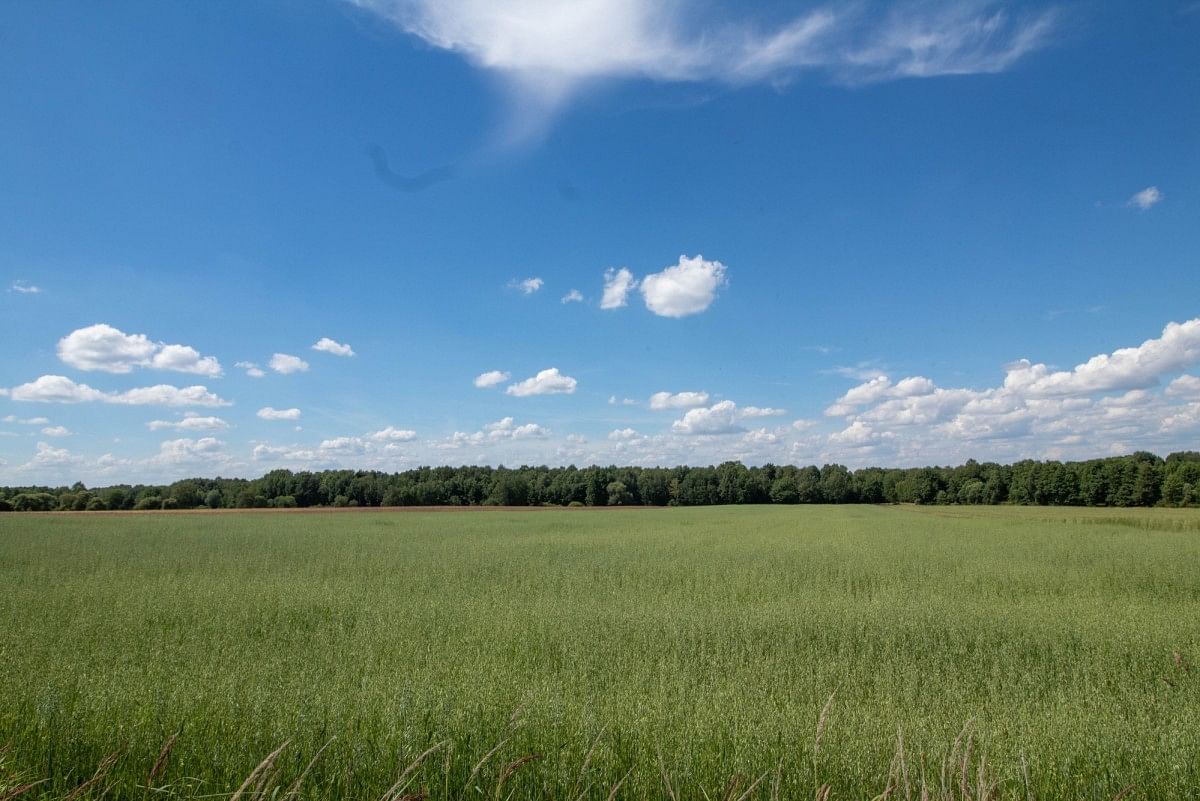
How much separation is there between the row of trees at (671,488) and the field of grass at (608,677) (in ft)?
279

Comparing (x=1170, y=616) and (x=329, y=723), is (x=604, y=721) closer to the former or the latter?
(x=329, y=723)

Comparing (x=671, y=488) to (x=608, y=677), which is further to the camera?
(x=671, y=488)

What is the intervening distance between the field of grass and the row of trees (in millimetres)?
85054

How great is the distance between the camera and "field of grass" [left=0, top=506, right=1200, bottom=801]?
17.0ft

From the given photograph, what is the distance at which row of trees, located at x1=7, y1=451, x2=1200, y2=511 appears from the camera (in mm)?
92188

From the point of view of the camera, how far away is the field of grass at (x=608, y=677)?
5184 mm

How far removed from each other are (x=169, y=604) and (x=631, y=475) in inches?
4320

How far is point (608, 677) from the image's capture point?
28.9 ft

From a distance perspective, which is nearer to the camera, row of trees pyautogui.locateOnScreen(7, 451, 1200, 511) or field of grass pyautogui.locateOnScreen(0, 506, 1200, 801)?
field of grass pyautogui.locateOnScreen(0, 506, 1200, 801)

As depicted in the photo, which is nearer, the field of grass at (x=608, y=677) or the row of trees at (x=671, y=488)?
the field of grass at (x=608, y=677)

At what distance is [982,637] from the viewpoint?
1134 cm

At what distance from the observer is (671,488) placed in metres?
120

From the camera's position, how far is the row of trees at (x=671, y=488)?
92.2 metres

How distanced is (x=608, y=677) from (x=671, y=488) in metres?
112
